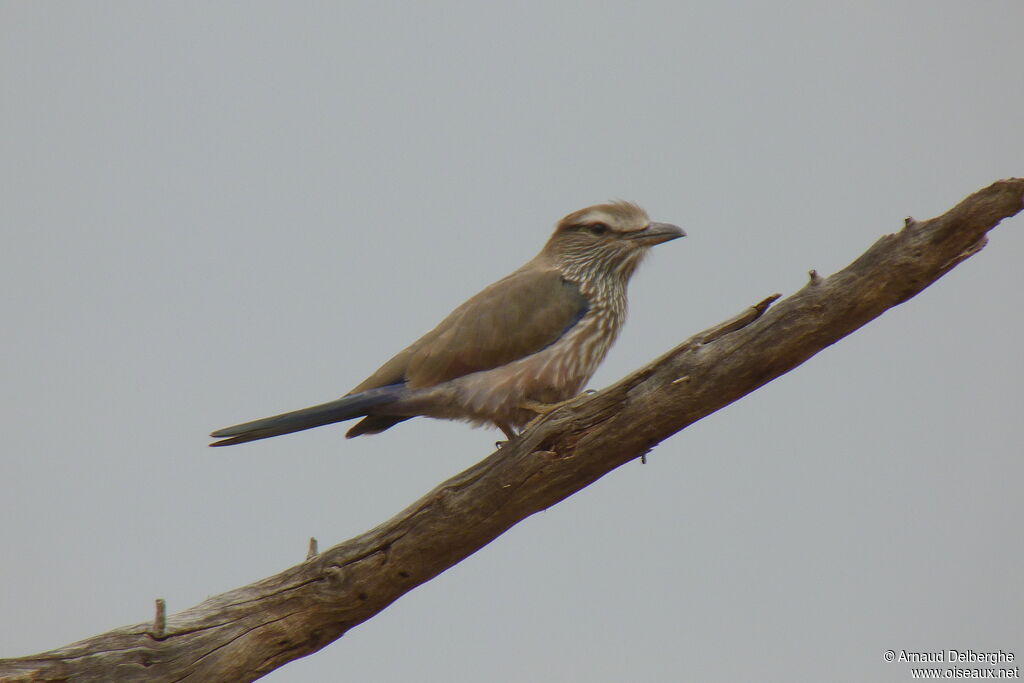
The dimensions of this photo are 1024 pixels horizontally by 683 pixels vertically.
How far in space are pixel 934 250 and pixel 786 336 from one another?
0.59 m

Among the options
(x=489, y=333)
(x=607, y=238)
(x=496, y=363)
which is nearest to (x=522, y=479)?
(x=496, y=363)

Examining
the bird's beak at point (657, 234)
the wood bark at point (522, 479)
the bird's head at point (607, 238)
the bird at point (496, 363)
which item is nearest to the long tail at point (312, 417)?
the bird at point (496, 363)

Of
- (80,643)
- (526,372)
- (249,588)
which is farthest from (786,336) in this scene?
(80,643)

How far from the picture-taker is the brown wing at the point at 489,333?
5.29 m

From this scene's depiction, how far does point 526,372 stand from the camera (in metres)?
5.24

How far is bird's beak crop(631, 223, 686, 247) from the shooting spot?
19.5 ft

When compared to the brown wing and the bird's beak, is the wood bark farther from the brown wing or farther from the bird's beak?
the bird's beak

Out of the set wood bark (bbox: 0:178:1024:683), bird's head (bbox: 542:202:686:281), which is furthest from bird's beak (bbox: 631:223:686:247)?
wood bark (bbox: 0:178:1024:683)

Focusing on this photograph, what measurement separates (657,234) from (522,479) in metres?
2.17

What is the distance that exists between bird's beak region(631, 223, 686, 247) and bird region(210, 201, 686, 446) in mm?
360

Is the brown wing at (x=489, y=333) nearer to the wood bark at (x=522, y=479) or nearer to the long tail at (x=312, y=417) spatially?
the long tail at (x=312, y=417)

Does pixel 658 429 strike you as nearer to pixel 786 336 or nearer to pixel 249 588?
pixel 786 336

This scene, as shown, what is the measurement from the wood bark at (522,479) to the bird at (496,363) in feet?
2.51

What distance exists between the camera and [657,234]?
5.98 meters
